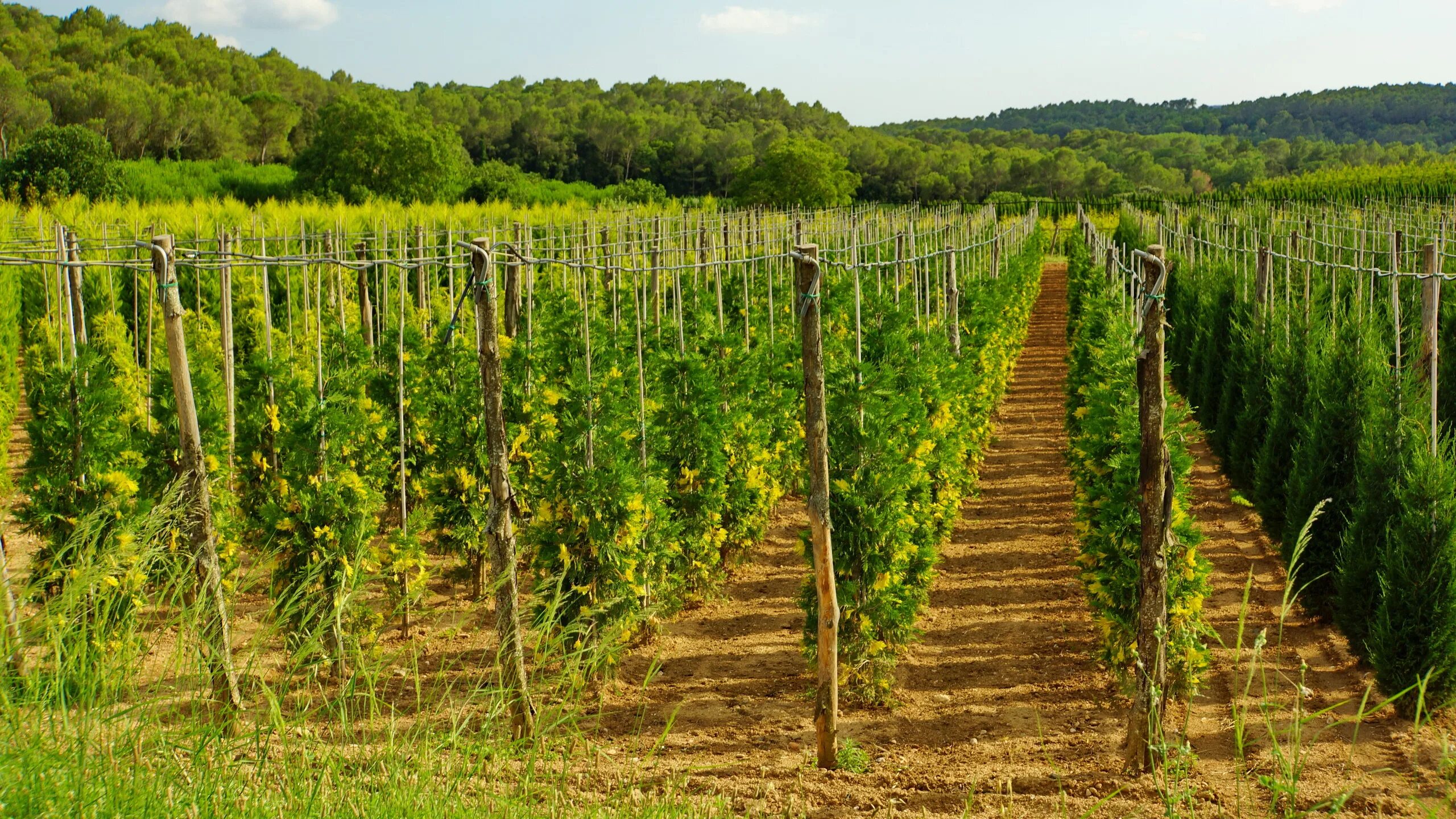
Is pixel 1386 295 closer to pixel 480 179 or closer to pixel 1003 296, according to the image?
pixel 1003 296

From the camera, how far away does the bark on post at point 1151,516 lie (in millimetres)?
5102

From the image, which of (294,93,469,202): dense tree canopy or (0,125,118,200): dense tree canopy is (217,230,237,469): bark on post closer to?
(0,125,118,200): dense tree canopy

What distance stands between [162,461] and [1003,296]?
1243 cm

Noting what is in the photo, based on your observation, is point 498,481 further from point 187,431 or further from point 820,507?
point 820,507

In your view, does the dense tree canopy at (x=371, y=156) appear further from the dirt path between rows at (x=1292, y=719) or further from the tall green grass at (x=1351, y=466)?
the dirt path between rows at (x=1292, y=719)

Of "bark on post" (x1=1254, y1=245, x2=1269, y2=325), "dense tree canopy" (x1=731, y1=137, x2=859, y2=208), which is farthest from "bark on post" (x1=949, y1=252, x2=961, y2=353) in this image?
"dense tree canopy" (x1=731, y1=137, x2=859, y2=208)

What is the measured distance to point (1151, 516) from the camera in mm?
5141

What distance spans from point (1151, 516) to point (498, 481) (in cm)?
308

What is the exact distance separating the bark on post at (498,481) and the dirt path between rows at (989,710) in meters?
0.67

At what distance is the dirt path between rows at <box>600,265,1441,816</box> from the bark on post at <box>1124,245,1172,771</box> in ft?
1.09

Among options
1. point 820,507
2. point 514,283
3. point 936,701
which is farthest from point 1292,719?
point 514,283

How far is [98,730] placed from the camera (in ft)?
9.67

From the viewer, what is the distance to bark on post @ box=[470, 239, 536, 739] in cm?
504

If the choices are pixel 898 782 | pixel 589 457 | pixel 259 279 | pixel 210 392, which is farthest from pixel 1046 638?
pixel 259 279
